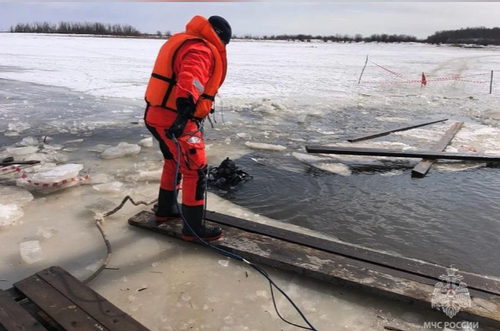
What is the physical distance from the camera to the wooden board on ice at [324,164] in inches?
216

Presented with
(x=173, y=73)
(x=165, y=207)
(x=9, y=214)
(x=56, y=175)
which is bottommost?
(x=9, y=214)

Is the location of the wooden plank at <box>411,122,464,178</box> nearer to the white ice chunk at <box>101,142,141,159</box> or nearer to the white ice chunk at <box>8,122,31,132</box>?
the white ice chunk at <box>101,142,141,159</box>

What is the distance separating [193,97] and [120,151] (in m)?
3.18

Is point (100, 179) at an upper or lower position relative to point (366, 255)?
upper

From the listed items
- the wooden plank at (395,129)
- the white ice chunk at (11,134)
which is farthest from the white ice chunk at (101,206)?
the wooden plank at (395,129)

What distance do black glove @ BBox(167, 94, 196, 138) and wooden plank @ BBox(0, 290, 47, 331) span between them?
143 cm

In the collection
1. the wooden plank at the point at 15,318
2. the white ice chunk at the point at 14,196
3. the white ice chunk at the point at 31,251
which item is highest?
the white ice chunk at the point at 14,196

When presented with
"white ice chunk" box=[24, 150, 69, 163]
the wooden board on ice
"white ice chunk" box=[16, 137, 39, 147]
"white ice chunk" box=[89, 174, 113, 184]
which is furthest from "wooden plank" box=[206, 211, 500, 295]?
"white ice chunk" box=[16, 137, 39, 147]

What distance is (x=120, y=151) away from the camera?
5617 millimetres

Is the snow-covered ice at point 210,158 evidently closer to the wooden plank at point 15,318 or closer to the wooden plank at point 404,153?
the wooden plank at point 404,153

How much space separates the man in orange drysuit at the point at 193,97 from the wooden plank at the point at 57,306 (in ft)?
3.69

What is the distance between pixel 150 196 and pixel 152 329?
2.14m

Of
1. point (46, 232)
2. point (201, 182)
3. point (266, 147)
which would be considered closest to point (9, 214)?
point (46, 232)

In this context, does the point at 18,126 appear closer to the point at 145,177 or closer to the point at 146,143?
the point at 146,143
